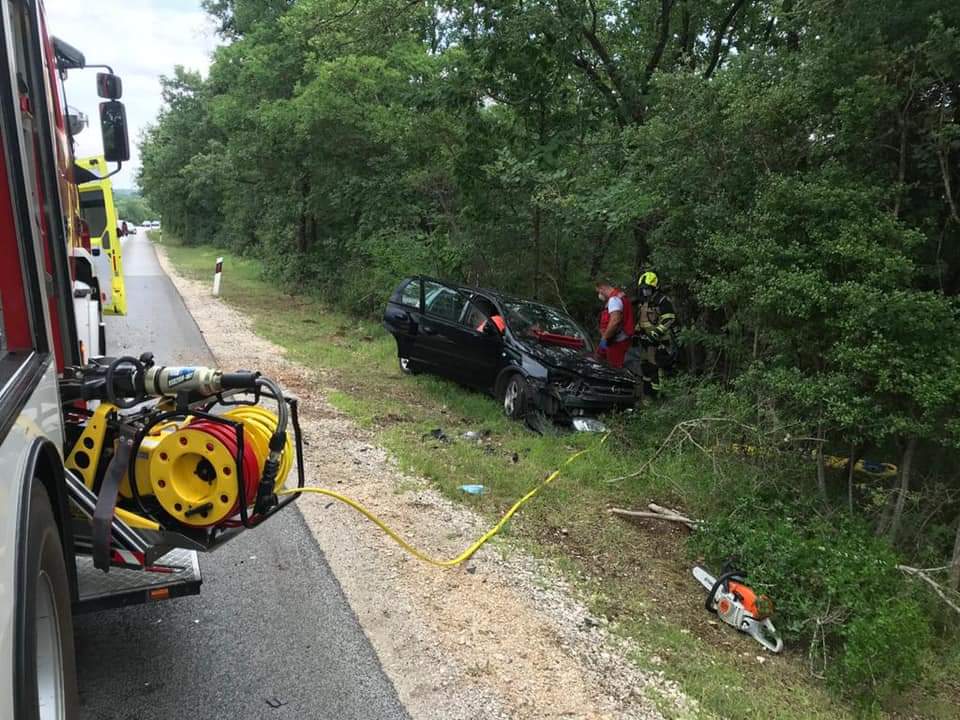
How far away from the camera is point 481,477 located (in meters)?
6.30

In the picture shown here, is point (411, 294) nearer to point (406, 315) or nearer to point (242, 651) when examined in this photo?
point (406, 315)

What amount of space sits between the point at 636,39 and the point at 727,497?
8062mm

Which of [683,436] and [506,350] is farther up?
[506,350]

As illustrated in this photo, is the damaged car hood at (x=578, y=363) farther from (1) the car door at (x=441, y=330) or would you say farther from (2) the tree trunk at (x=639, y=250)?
(2) the tree trunk at (x=639, y=250)

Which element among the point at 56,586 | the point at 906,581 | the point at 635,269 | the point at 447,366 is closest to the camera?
the point at 56,586

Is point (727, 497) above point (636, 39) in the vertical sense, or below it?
below

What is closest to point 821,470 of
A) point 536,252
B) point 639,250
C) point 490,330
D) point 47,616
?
point 490,330

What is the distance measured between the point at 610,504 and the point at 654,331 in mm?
3795

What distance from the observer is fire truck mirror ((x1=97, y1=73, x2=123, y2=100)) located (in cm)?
582

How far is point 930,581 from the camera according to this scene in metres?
4.48

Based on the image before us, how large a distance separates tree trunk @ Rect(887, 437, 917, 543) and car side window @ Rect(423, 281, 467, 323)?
574cm

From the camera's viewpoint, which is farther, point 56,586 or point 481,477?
point 481,477

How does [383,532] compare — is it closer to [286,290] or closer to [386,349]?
[386,349]

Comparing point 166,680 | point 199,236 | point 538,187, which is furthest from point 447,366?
point 199,236
